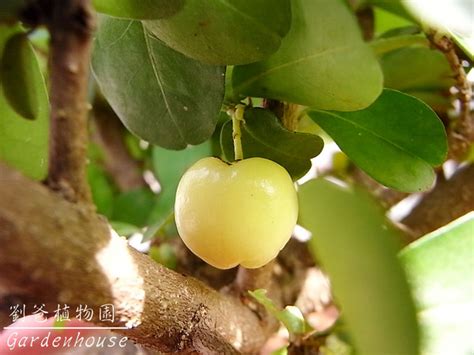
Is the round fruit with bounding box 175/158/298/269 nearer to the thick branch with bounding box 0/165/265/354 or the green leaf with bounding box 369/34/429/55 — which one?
the thick branch with bounding box 0/165/265/354

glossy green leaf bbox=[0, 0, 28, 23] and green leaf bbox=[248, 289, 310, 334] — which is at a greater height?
glossy green leaf bbox=[0, 0, 28, 23]

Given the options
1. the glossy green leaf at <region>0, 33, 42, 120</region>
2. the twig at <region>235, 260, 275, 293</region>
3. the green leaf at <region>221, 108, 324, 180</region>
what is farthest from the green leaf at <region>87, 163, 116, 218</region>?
the glossy green leaf at <region>0, 33, 42, 120</region>

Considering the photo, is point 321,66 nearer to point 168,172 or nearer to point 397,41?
point 397,41

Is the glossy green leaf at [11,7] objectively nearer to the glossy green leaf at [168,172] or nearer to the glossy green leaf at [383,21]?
the glossy green leaf at [168,172]

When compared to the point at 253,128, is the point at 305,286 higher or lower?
lower

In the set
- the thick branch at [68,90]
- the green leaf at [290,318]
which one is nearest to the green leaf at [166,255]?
the green leaf at [290,318]

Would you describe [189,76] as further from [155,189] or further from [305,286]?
[155,189]

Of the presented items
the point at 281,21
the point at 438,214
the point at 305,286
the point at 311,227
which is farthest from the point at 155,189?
the point at 311,227
